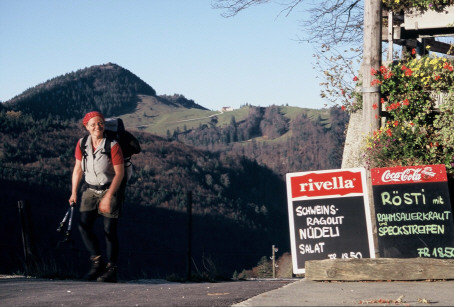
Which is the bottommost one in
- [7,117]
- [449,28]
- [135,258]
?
[135,258]

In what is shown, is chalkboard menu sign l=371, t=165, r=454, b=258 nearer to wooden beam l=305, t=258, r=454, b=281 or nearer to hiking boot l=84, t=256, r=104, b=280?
wooden beam l=305, t=258, r=454, b=281

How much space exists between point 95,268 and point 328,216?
116 inches

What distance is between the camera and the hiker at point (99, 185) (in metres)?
8.48

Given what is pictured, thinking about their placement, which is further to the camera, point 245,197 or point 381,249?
point 245,197

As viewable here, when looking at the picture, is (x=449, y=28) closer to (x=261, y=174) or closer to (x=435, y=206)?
(x=435, y=206)

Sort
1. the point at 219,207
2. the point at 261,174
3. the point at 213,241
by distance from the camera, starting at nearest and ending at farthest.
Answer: the point at 213,241 → the point at 219,207 → the point at 261,174

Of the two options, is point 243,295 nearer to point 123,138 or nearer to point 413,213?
point 123,138

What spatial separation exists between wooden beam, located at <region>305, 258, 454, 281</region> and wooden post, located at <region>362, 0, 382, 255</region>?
115 inches

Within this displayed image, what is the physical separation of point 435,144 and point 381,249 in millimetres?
3229

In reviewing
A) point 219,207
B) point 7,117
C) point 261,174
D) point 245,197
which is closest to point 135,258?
point 219,207

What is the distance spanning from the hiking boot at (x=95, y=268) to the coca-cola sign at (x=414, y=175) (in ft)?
12.1

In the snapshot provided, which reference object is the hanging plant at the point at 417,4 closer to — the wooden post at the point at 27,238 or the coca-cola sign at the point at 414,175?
the coca-cola sign at the point at 414,175

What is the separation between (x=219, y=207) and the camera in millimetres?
148875

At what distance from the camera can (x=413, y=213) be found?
9.19 m
